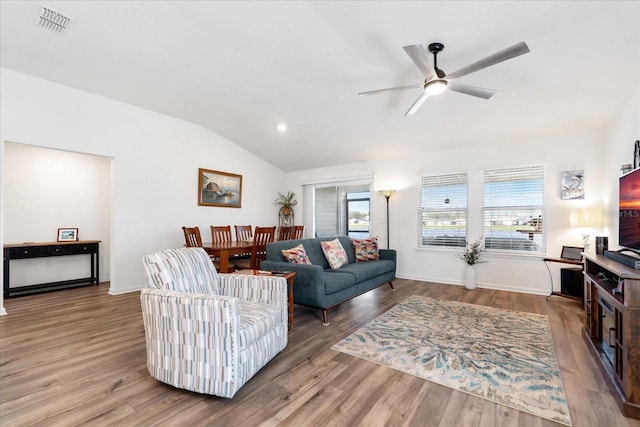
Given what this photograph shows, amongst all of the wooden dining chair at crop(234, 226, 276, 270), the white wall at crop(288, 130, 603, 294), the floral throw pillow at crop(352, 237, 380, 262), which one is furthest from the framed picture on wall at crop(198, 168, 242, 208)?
A: the floral throw pillow at crop(352, 237, 380, 262)

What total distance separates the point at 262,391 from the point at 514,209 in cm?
461

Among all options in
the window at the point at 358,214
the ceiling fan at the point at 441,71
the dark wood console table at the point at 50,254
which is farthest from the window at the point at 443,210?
the dark wood console table at the point at 50,254

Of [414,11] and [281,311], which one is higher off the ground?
[414,11]

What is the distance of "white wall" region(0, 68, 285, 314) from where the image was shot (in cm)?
384

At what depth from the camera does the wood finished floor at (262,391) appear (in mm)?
1724

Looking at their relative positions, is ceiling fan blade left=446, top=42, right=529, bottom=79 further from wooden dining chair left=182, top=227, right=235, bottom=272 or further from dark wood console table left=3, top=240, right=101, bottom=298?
dark wood console table left=3, top=240, right=101, bottom=298

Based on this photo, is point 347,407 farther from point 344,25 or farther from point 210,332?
point 344,25

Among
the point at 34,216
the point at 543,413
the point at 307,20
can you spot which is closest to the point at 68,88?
the point at 34,216

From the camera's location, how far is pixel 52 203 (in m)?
4.95

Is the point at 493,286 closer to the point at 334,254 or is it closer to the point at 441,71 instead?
the point at 334,254

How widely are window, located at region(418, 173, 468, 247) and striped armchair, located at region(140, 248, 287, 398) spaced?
3874 millimetres

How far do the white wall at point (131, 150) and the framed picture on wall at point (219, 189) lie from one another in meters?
0.11

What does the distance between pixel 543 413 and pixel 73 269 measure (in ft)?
21.5

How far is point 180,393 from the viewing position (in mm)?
1992
